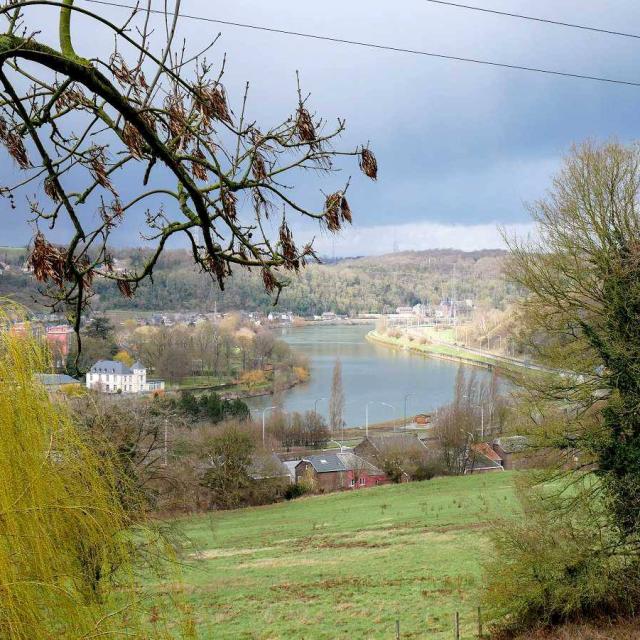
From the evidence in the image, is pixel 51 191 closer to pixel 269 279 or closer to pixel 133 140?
pixel 133 140

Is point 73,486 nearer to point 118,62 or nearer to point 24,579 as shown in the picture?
point 24,579

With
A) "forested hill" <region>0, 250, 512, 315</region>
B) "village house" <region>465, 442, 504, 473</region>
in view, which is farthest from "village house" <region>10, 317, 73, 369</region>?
"forested hill" <region>0, 250, 512, 315</region>

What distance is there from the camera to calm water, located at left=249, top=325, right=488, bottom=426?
→ 1746 inches

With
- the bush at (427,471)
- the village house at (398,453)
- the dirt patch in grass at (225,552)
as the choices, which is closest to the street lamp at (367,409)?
the village house at (398,453)

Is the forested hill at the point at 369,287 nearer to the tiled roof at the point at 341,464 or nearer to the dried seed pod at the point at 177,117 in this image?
the tiled roof at the point at 341,464

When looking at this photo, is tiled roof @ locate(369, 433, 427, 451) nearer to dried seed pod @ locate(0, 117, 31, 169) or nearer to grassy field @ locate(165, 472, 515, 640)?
grassy field @ locate(165, 472, 515, 640)

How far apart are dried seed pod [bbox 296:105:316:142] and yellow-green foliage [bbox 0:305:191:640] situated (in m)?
1.03

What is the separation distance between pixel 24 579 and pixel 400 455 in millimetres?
29505

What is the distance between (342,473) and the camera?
30.3 meters

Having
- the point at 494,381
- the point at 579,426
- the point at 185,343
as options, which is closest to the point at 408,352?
the point at 185,343

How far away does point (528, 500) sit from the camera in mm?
8219

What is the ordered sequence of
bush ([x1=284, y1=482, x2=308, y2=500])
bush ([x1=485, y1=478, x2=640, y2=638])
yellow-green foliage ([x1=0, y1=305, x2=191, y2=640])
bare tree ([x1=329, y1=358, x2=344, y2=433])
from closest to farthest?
yellow-green foliage ([x1=0, y1=305, x2=191, y2=640]) → bush ([x1=485, y1=478, x2=640, y2=638]) → bush ([x1=284, y1=482, x2=308, y2=500]) → bare tree ([x1=329, y1=358, x2=344, y2=433])

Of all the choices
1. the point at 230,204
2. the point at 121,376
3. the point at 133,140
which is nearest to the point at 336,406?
the point at 121,376

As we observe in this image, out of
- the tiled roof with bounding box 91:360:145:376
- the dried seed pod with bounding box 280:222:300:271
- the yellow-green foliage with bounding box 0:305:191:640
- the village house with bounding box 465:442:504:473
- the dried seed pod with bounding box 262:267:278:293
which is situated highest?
the dried seed pod with bounding box 280:222:300:271
